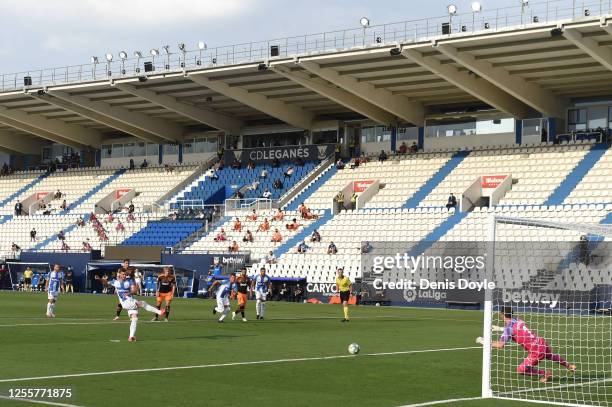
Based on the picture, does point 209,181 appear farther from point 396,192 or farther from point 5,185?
point 5,185

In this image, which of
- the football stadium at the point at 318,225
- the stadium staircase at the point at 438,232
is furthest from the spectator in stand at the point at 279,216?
the stadium staircase at the point at 438,232

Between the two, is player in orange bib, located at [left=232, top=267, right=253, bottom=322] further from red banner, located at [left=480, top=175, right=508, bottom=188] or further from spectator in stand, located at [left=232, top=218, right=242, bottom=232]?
spectator in stand, located at [left=232, top=218, right=242, bottom=232]

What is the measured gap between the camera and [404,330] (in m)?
27.1

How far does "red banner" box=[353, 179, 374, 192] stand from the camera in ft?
184

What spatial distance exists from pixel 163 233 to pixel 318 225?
10.1 metres

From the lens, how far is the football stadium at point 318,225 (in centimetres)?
1633

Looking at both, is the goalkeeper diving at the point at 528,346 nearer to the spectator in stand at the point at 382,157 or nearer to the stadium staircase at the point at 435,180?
the stadium staircase at the point at 435,180

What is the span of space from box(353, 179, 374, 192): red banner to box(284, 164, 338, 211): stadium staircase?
2.63 m

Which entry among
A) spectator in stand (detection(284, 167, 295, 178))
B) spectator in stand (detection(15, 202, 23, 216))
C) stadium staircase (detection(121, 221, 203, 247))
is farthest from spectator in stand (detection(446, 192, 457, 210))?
spectator in stand (detection(15, 202, 23, 216))

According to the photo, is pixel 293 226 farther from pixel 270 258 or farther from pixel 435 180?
pixel 435 180

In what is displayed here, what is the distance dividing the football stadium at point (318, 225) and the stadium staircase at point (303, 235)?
0.20 metres

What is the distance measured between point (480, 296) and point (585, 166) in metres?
11.6

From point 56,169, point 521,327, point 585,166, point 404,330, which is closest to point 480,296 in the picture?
point 585,166

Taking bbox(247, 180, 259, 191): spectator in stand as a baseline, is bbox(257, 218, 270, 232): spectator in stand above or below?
below
